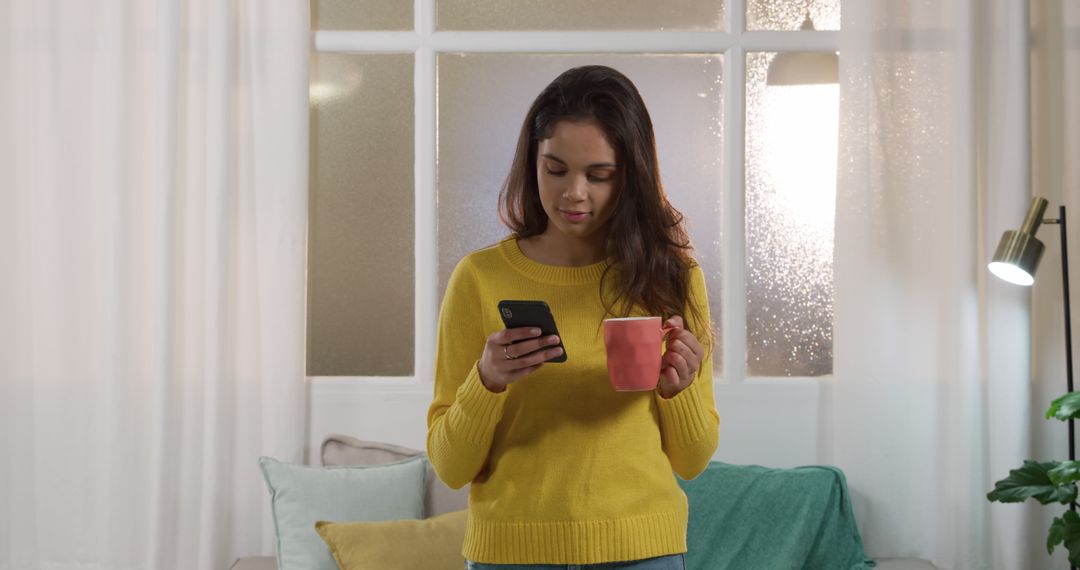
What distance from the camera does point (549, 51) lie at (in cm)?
304

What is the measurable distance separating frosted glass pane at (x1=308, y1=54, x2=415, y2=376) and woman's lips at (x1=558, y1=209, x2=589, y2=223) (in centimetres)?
180

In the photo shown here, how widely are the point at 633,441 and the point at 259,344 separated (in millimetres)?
1881

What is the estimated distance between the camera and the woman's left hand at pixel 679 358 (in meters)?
1.27

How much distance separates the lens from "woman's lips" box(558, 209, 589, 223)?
1.32 m

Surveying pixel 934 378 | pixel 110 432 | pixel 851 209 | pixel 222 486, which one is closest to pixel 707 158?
pixel 851 209

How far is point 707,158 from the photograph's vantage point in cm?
308

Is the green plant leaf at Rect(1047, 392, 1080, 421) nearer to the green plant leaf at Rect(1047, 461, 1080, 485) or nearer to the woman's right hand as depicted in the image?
the green plant leaf at Rect(1047, 461, 1080, 485)

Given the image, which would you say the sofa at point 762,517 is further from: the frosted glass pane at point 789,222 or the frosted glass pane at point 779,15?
the frosted glass pane at point 779,15

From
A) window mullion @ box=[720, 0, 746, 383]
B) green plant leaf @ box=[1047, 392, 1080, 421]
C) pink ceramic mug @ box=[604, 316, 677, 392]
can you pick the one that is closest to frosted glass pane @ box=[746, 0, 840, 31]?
window mullion @ box=[720, 0, 746, 383]

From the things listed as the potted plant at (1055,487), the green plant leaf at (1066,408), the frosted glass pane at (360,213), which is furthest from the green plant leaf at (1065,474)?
the frosted glass pane at (360,213)

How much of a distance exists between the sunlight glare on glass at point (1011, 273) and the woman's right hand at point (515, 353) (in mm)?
1862

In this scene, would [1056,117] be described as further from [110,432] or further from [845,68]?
[110,432]

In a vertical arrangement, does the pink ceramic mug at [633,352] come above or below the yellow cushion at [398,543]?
above

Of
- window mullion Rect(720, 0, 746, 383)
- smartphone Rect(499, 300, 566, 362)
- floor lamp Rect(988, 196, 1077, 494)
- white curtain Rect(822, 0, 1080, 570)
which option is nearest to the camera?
smartphone Rect(499, 300, 566, 362)
